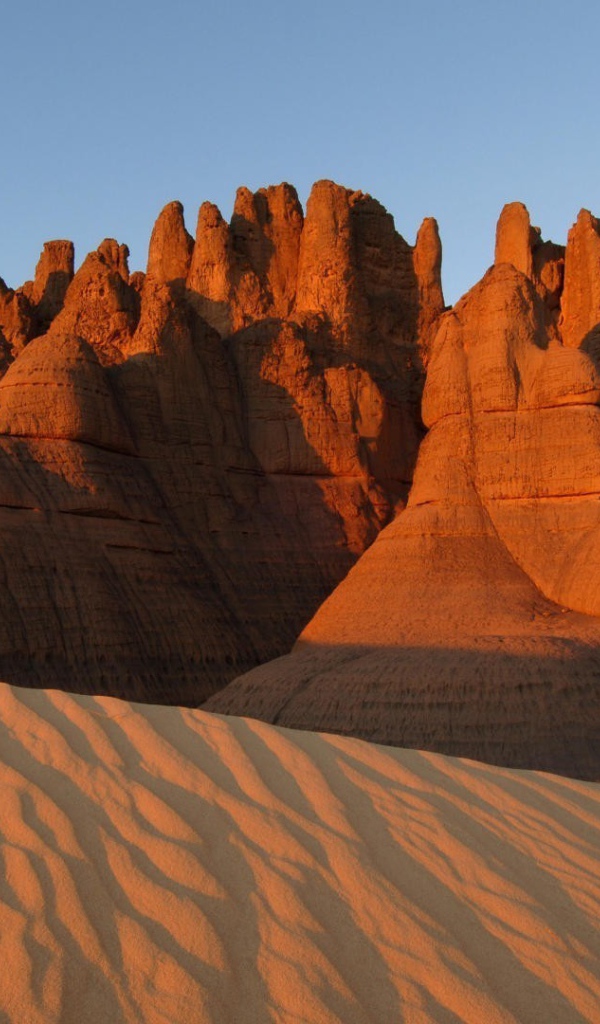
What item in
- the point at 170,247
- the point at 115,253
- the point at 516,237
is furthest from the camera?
the point at 115,253

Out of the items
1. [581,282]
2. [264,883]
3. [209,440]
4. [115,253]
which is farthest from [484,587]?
[115,253]

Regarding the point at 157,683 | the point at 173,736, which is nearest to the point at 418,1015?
the point at 173,736

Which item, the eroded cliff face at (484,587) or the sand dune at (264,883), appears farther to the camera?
the eroded cliff face at (484,587)

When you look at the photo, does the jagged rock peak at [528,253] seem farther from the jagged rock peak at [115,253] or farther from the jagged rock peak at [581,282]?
the jagged rock peak at [115,253]

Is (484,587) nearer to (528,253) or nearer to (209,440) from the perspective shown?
(209,440)

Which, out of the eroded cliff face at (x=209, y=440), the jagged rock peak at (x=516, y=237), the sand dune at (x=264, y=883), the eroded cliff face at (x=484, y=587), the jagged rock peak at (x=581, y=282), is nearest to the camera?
the sand dune at (x=264, y=883)

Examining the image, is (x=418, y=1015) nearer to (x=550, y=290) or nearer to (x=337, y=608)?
(x=337, y=608)

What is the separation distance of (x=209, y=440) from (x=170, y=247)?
27.5ft

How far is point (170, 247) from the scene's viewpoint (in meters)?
30.4

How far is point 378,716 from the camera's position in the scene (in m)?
14.1

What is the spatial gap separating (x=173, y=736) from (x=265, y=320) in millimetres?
23062

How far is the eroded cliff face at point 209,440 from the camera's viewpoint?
20031mm

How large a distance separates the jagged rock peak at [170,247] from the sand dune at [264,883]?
87.6 ft

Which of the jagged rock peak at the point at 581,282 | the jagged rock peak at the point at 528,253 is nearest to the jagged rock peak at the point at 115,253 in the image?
the jagged rock peak at the point at 528,253
